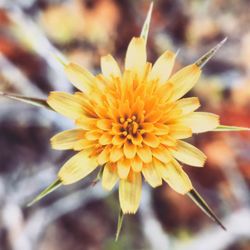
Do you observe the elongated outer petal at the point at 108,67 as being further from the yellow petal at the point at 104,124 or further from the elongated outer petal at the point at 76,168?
the elongated outer petal at the point at 76,168

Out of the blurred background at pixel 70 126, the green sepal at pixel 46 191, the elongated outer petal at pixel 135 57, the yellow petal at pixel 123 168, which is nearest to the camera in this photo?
the green sepal at pixel 46 191

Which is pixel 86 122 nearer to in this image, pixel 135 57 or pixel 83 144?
pixel 83 144

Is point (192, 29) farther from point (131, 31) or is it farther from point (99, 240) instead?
point (99, 240)

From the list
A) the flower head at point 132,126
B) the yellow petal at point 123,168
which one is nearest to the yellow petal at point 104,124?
the flower head at point 132,126

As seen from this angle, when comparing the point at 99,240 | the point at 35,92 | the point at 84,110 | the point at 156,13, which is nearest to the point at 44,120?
the point at 35,92

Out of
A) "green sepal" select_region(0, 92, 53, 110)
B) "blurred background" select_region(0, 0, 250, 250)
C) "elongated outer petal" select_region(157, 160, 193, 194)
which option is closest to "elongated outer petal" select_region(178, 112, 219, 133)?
"elongated outer petal" select_region(157, 160, 193, 194)

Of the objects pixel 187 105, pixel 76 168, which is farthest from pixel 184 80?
pixel 76 168

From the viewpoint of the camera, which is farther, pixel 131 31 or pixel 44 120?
pixel 131 31
